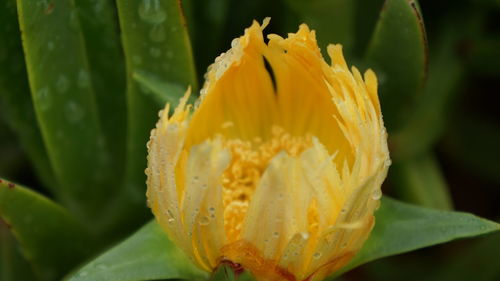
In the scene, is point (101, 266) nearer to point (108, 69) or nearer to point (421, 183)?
point (108, 69)

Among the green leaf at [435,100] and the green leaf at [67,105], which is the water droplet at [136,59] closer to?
the green leaf at [67,105]

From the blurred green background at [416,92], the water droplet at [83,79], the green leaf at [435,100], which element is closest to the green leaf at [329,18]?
the blurred green background at [416,92]

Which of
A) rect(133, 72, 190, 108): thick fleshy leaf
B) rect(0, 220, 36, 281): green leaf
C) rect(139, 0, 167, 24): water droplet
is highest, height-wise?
rect(139, 0, 167, 24): water droplet

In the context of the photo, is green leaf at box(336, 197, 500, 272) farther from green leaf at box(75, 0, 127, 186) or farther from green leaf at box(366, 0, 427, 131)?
green leaf at box(75, 0, 127, 186)

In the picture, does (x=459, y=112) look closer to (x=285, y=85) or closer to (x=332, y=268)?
(x=285, y=85)

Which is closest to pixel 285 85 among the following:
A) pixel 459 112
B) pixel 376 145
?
pixel 376 145

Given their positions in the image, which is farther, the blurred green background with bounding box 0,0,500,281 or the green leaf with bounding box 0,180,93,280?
the blurred green background with bounding box 0,0,500,281

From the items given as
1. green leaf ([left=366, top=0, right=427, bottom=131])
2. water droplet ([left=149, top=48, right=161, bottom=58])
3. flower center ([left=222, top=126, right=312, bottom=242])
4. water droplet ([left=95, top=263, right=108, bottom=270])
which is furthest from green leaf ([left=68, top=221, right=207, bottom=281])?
green leaf ([left=366, top=0, right=427, bottom=131])
